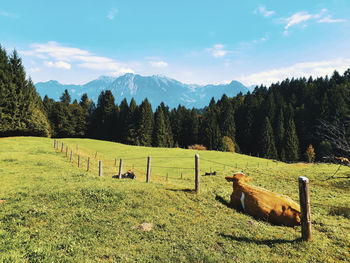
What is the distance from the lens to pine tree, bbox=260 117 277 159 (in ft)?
278

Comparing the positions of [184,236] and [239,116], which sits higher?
[239,116]

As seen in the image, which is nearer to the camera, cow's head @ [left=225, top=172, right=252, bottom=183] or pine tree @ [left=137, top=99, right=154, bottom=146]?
cow's head @ [left=225, top=172, right=252, bottom=183]

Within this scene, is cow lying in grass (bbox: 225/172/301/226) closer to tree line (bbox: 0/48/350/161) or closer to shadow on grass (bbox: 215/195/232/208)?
shadow on grass (bbox: 215/195/232/208)

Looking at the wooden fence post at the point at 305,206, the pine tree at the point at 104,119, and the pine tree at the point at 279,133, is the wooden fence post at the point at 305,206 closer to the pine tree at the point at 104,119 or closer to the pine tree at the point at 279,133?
the pine tree at the point at 279,133

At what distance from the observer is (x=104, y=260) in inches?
267

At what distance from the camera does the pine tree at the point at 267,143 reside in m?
84.8

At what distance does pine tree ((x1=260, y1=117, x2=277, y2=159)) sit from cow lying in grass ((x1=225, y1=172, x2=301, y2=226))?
81.0 m

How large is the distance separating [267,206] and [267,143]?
83.0 m

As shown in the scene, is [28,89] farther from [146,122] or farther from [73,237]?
[73,237]

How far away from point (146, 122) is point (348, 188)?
79.4m

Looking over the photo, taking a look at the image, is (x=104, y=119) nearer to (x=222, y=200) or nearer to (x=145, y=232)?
(x=222, y=200)

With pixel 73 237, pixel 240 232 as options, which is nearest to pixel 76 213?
pixel 73 237

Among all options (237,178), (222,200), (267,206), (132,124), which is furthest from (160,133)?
A: (267,206)

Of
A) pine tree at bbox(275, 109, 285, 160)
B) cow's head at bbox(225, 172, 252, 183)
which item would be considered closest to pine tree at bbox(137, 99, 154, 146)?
pine tree at bbox(275, 109, 285, 160)
